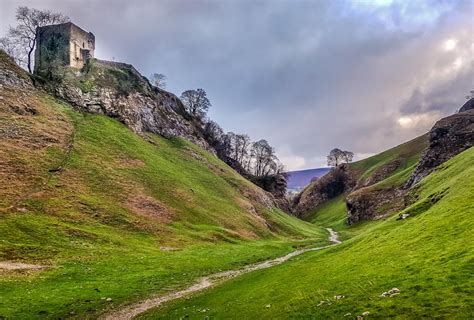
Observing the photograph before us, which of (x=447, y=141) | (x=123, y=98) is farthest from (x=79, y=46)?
(x=447, y=141)

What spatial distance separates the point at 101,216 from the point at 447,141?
312 feet

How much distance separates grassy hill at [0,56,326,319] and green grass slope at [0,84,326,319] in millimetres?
218

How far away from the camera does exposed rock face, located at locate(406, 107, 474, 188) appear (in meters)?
102

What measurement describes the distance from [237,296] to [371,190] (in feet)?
→ 452

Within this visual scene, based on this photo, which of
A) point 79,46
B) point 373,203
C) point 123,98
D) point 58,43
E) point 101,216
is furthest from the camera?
point 373,203

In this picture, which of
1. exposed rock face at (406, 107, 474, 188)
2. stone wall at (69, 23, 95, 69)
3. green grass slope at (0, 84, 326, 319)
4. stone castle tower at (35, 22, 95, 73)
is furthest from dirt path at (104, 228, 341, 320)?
stone wall at (69, 23, 95, 69)

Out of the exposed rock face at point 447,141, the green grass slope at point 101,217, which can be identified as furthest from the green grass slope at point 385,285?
the exposed rock face at point 447,141

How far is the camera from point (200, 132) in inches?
6747

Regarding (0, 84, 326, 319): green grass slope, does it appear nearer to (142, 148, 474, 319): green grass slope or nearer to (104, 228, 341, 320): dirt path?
(104, 228, 341, 320): dirt path

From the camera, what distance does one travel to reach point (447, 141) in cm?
10606

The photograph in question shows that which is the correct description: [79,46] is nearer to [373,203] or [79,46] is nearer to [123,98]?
[123,98]

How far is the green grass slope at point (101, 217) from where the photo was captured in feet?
125

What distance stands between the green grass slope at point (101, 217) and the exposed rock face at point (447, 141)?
137 ft

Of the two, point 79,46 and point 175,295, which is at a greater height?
point 79,46
